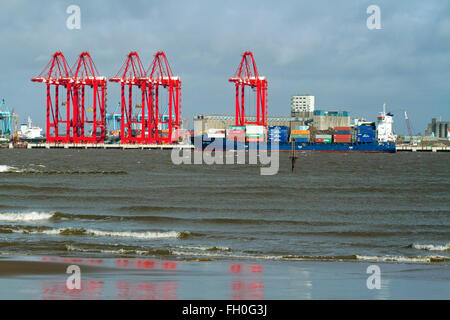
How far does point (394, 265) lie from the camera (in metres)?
15.2

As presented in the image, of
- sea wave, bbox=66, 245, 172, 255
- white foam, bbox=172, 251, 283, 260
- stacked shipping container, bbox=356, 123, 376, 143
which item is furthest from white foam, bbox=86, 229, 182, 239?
stacked shipping container, bbox=356, 123, 376, 143

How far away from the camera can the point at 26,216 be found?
966 inches

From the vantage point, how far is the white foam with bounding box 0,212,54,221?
24016mm

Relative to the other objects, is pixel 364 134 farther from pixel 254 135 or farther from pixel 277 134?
pixel 254 135

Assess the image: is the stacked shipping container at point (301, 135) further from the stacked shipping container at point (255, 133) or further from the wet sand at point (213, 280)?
the wet sand at point (213, 280)

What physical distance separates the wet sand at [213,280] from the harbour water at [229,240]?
0.03 meters

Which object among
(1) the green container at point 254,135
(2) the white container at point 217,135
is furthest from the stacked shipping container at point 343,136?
(2) the white container at point 217,135

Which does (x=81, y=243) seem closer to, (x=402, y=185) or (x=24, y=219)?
(x=24, y=219)

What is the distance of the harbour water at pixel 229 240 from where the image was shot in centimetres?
1192

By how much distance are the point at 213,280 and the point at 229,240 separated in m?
7.31

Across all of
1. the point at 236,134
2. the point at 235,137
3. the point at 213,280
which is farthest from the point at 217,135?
the point at 213,280

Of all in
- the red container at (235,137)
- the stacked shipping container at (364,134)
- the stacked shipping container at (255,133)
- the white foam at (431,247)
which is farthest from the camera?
the stacked shipping container at (364,134)
